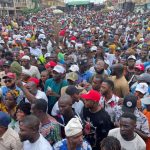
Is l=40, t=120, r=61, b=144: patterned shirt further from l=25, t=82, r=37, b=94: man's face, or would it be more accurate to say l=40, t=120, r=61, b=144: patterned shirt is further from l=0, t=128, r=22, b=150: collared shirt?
l=25, t=82, r=37, b=94: man's face

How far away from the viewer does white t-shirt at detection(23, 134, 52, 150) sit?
354 cm

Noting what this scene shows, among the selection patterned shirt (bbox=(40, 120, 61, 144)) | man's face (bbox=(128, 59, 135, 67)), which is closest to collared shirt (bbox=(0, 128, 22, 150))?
patterned shirt (bbox=(40, 120, 61, 144))

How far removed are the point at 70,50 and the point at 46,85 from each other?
4.65m

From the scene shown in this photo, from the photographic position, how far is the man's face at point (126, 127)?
3.75 metres

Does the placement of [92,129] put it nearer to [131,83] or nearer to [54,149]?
[54,149]

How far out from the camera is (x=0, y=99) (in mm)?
5156

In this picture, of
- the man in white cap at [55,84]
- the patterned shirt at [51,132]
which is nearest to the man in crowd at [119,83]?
the man in white cap at [55,84]

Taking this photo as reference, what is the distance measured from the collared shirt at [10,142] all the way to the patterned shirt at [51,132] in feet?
1.20

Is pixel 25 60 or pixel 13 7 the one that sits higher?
pixel 25 60

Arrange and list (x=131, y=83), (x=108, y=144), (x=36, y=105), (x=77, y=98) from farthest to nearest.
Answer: (x=131, y=83) → (x=77, y=98) → (x=36, y=105) → (x=108, y=144)

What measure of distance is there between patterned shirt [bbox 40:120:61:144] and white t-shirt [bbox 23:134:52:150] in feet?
0.98

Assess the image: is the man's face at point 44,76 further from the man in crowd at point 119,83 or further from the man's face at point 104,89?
the man's face at point 104,89

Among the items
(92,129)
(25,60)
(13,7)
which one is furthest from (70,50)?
(13,7)

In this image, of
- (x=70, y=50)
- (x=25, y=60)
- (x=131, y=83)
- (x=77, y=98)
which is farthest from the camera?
(x=70, y=50)
